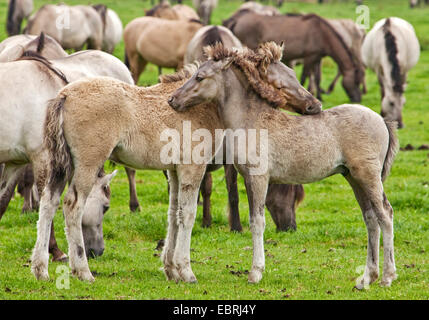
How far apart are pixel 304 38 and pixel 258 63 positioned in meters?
11.9

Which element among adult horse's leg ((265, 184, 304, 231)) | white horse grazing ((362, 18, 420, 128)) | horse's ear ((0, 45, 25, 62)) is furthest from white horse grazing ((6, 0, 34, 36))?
adult horse's leg ((265, 184, 304, 231))

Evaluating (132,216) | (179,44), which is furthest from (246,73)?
(179,44)

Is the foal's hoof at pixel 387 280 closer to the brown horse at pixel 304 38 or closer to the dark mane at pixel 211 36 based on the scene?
the dark mane at pixel 211 36

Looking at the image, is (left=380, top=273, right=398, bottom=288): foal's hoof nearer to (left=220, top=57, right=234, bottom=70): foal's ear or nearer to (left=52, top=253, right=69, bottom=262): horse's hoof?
(left=220, top=57, right=234, bottom=70): foal's ear

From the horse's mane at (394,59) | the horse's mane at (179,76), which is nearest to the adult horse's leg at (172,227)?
the horse's mane at (179,76)

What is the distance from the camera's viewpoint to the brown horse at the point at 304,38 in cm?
1820

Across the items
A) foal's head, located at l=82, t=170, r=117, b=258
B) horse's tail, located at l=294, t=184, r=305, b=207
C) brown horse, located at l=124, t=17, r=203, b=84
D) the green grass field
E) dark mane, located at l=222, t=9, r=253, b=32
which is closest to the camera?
the green grass field

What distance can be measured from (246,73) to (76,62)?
10.4ft

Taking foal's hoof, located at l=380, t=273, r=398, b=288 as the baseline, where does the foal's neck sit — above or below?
above

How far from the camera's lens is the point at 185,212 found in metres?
6.73

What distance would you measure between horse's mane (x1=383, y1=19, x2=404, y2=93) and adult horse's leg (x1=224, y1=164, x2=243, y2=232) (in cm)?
756

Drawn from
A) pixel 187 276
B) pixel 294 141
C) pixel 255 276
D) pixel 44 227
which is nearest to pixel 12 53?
pixel 44 227

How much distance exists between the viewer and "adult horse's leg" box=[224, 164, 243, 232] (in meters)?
9.40

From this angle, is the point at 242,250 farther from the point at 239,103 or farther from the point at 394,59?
the point at 394,59
